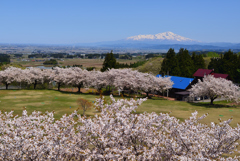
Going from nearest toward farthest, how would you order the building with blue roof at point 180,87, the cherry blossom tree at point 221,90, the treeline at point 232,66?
the cherry blossom tree at point 221,90, the building with blue roof at point 180,87, the treeline at point 232,66

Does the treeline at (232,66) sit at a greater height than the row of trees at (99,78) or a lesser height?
greater

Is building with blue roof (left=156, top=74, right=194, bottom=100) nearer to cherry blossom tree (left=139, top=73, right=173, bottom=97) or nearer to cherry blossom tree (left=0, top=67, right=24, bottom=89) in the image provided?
cherry blossom tree (left=139, top=73, right=173, bottom=97)

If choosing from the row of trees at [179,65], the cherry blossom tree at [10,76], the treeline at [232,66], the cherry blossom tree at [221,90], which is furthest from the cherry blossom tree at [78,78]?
the treeline at [232,66]

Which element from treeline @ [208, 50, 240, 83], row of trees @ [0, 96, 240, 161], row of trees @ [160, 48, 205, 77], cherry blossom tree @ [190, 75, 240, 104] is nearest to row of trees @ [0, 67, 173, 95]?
cherry blossom tree @ [190, 75, 240, 104]

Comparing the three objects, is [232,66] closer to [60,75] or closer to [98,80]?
[98,80]

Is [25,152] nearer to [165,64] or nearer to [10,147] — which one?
[10,147]

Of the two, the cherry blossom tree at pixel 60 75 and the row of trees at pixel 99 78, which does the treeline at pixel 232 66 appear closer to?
the row of trees at pixel 99 78

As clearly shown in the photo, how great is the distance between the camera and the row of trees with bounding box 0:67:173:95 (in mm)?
57031

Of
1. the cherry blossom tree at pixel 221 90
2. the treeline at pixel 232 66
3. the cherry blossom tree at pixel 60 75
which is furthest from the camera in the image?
the treeline at pixel 232 66

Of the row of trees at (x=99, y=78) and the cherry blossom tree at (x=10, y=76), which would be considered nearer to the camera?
the row of trees at (x=99, y=78)


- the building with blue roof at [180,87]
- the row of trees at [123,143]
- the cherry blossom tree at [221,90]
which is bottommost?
the building with blue roof at [180,87]

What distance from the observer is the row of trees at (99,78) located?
187 ft

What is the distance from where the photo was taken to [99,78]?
62531 mm

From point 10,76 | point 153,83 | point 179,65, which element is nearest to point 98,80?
point 153,83
